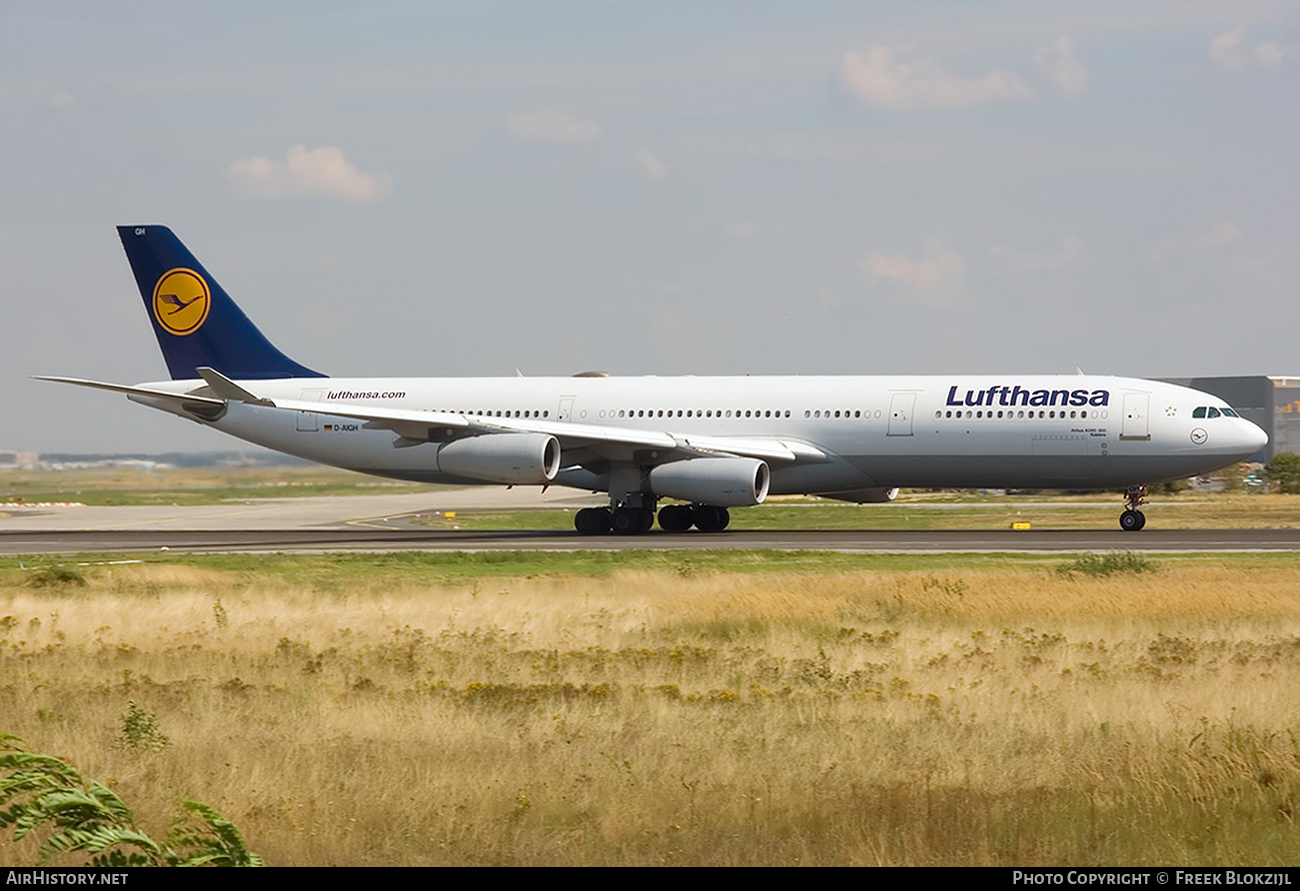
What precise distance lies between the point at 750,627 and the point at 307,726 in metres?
7.75

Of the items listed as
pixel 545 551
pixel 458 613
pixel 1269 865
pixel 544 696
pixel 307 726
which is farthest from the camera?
pixel 545 551

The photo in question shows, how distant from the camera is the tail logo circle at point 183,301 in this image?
44.7m

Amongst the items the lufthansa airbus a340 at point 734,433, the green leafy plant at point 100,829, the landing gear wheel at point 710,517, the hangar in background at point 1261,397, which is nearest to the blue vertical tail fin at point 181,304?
the lufthansa airbus a340 at point 734,433

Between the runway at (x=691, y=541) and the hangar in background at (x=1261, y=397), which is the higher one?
the hangar in background at (x=1261, y=397)

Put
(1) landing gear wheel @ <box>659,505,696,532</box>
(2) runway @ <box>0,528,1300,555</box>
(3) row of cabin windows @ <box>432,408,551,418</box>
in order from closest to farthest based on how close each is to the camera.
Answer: (2) runway @ <box>0,528,1300,555</box> < (1) landing gear wheel @ <box>659,505,696,532</box> < (3) row of cabin windows @ <box>432,408,551,418</box>

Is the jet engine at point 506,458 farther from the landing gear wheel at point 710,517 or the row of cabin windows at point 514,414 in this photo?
the landing gear wheel at point 710,517

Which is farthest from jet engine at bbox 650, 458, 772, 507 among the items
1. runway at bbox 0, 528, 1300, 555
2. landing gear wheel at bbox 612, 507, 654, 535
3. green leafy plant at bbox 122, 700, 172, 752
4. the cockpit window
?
green leafy plant at bbox 122, 700, 172, 752

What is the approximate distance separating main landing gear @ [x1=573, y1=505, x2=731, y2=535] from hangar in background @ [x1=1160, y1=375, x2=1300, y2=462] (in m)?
81.8

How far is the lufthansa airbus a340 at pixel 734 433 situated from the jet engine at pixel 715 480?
46mm

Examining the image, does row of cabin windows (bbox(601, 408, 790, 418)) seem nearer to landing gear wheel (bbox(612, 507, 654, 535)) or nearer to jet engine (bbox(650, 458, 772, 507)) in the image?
jet engine (bbox(650, 458, 772, 507))

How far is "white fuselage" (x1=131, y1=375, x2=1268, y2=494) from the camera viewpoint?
36.7 meters
